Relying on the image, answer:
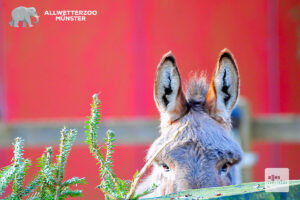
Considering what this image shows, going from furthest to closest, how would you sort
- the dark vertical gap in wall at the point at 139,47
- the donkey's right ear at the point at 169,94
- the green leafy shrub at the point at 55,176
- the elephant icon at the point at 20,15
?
the dark vertical gap in wall at the point at 139,47, the elephant icon at the point at 20,15, the donkey's right ear at the point at 169,94, the green leafy shrub at the point at 55,176

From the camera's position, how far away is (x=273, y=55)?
637cm

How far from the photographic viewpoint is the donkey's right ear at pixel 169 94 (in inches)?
90.0

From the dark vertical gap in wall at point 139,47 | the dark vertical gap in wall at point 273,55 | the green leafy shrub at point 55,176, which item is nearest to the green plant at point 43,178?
the green leafy shrub at point 55,176

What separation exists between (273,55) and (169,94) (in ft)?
14.5

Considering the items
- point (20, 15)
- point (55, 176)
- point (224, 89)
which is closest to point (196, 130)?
point (224, 89)

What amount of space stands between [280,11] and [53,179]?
5764 mm

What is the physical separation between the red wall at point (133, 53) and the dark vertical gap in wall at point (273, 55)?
15 mm

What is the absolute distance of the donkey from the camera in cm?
200

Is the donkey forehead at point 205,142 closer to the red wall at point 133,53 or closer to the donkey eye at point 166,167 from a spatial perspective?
the donkey eye at point 166,167

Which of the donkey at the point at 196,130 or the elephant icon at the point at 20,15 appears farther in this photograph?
the elephant icon at the point at 20,15

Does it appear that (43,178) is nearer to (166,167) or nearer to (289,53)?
(166,167)

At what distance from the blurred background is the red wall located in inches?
0.6

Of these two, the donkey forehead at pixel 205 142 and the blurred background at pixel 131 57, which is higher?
the blurred background at pixel 131 57

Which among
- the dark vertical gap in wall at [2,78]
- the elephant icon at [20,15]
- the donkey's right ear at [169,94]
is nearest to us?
the donkey's right ear at [169,94]
